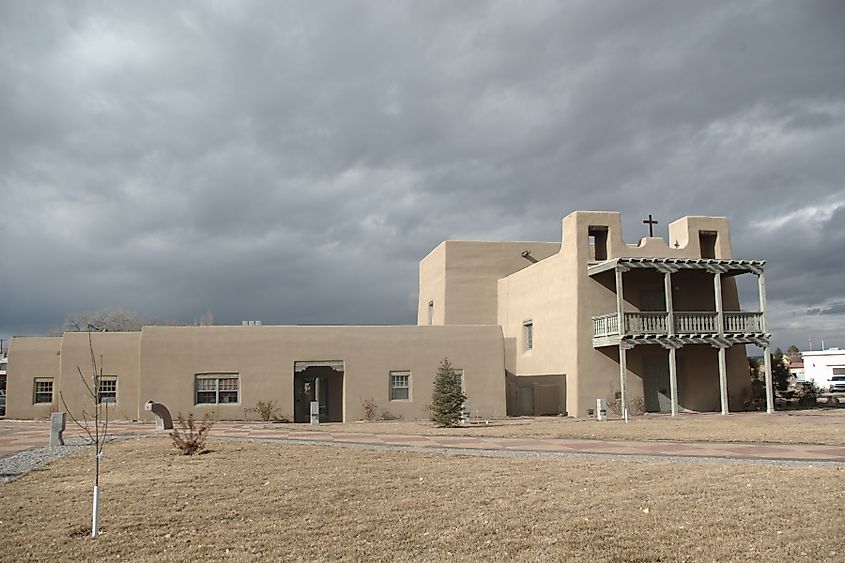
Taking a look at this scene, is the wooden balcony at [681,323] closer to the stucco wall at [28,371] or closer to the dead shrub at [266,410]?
the dead shrub at [266,410]

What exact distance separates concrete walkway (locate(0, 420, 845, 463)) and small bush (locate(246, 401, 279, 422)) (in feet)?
18.6

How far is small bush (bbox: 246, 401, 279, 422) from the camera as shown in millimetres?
28828

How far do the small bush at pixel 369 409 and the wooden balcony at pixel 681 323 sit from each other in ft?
29.0

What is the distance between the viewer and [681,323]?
28.9 meters

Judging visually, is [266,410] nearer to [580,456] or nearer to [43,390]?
[43,390]

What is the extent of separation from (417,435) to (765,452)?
876 cm

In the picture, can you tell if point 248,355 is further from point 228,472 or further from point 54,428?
point 228,472

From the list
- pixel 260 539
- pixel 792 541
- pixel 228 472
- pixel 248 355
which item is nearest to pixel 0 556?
pixel 260 539

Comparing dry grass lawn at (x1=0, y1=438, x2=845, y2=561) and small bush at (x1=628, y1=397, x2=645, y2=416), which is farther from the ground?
small bush at (x1=628, y1=397, x2=645, y2=416)

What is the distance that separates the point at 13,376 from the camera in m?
31.2

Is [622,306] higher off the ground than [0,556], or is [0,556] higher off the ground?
[622,306]

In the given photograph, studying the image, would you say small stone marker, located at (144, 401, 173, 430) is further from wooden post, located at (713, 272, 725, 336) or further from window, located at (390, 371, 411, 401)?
wooden post, located at (713, 272, 725, 336)

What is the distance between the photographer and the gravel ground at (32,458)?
13598mm

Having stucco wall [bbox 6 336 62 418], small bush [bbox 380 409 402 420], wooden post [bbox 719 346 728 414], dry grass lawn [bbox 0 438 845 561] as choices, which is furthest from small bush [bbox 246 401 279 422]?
wooden post [bbox 719 346 728 414]
